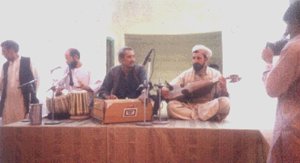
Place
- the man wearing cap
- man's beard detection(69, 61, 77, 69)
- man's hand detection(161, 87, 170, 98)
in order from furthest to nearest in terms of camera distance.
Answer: man's beard detection(69, 61, 77, 69)
the man wearing cap
man's hand detection(161, 87, 170, 98)

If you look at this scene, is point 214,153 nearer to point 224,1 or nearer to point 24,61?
point 24,61

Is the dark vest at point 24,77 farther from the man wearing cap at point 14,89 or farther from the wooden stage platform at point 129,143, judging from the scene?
the wooden stage platform at point 129,143

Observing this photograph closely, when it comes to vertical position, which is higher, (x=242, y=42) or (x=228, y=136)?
(x=242, y=42)

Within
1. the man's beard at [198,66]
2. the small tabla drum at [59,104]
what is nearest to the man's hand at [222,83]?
the man's beard at [198,66]

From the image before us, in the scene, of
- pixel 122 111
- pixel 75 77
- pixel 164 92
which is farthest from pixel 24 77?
pixel 164 92

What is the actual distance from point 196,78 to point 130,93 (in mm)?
915

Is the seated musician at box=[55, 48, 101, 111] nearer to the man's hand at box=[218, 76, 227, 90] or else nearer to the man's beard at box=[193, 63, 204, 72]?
the man's beard at box=[193, 63, 204, 72]

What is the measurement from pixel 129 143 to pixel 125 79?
1589mm

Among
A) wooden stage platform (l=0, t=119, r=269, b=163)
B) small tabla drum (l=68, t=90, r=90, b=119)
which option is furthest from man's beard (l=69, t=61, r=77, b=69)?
wooden stage platform (l=0, t=119, r=269, b=163)

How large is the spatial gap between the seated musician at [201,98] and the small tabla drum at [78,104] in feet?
3.28

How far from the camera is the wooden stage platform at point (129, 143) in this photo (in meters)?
3.73

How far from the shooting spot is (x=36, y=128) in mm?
3975

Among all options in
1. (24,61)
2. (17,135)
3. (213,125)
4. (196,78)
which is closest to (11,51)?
(24,61)

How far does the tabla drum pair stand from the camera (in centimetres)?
454
